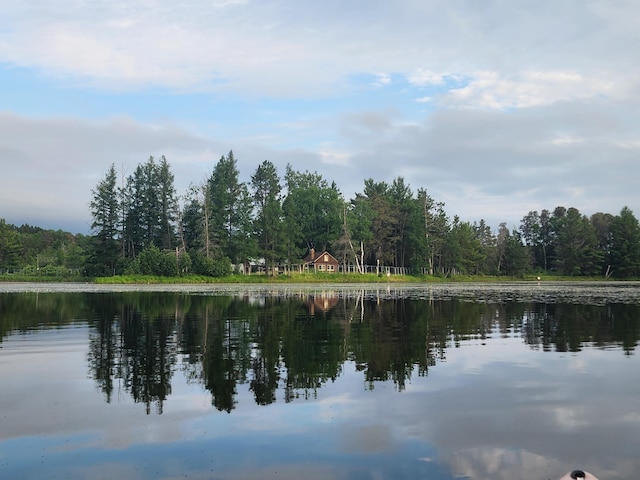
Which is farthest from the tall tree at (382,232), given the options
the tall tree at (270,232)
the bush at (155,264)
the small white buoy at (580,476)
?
the small white buoy at (580,476)

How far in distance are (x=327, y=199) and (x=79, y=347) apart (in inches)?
4048

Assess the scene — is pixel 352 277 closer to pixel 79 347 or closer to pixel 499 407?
pixel 79 347

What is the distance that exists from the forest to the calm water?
75.5 metres

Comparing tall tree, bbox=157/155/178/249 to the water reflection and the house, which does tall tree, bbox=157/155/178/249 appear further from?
the water reflection

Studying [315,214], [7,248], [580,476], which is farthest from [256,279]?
[580,476]

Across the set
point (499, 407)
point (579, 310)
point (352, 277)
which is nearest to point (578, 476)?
point (499, 407)

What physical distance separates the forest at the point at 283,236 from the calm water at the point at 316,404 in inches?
2974

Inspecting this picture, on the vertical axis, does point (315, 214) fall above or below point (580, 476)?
above

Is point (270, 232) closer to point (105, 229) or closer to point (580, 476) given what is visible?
point (105, 229)

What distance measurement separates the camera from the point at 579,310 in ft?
121

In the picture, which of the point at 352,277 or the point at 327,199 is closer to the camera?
the point at 352,277

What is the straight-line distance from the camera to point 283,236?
105 metres

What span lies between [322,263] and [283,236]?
15.9 m

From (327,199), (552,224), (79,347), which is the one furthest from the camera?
(552,224)
